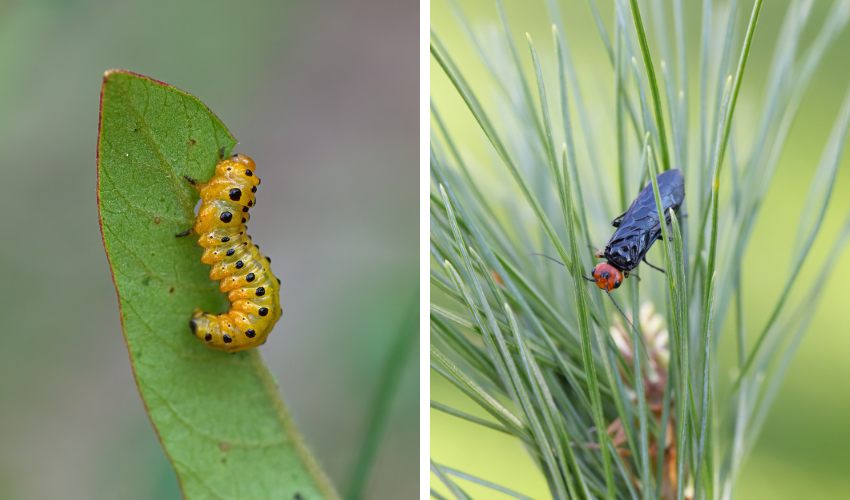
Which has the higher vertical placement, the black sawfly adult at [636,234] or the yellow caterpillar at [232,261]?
the black sawfly adult at [636,234]

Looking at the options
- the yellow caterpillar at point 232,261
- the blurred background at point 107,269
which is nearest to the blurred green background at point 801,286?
the blurred background at point 107,269

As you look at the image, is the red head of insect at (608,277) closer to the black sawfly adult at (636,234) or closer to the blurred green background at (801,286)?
the black sawfly adult at (636,234)

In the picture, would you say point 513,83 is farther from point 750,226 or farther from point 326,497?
point 326,497

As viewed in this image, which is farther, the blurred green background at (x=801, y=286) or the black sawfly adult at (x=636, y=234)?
the blurred green background at (x=801, y=286)

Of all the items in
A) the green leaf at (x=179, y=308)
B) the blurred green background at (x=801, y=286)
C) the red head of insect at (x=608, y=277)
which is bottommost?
the green leaf at (x=179, y=308)

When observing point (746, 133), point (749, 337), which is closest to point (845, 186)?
point (749, 337)

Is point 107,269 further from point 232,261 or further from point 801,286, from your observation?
point 801,286

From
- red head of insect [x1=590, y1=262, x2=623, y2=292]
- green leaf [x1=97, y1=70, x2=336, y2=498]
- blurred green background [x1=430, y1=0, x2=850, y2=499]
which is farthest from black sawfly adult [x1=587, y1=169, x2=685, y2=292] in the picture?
blurred green background [x1=430, y1=0, x2=850, y2=499]

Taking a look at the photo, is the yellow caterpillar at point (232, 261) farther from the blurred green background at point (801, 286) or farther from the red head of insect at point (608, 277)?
the blurred green background at point (801, 286)
